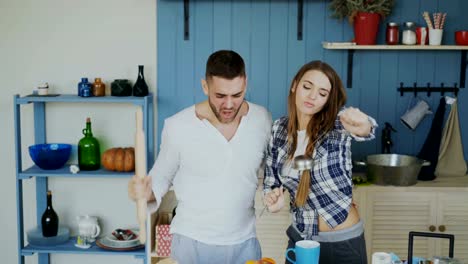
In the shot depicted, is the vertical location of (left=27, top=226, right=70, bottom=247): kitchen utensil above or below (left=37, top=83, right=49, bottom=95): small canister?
below

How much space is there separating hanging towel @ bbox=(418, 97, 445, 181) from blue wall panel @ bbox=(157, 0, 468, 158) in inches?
5.0

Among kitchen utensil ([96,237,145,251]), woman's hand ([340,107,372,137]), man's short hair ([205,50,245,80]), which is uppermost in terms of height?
man's short hair ([205,50,245,80])

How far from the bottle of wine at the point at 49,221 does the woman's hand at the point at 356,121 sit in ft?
7.27

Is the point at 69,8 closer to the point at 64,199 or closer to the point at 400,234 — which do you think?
the point at 64,199

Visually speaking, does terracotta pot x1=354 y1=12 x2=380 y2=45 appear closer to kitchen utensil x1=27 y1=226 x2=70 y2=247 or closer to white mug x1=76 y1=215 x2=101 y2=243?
white mug x1=76 y1=215 x2=101 y2=243

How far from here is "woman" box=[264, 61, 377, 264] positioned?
2447 mm

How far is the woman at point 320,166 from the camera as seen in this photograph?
2447mm

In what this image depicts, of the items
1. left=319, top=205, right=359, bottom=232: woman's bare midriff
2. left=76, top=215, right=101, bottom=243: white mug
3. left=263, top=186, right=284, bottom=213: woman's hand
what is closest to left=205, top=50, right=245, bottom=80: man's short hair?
left=263, top=186, right=284, bottom=213: woman's hand

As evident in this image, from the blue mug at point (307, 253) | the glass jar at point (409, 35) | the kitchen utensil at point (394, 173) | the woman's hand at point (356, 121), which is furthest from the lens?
the glass jar at point (409, 35)

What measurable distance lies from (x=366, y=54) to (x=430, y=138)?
1.99 feet

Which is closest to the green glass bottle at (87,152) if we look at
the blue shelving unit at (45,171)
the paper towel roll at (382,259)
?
the blue shelving unit at (45,171)

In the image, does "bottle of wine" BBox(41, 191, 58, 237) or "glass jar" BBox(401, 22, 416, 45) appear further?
"bottle of wine" BBox(41, 191, 58, 237)

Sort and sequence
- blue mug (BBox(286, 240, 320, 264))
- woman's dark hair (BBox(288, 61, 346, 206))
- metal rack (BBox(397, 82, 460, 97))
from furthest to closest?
metal rack (BBox(397, 82, 460, 97)) < woman's dark hair (BBox(288, 61, 346, 206)) < blue mug (BBox(286, 240, 320, 264))

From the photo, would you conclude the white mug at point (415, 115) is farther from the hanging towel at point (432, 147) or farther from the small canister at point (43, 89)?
the small canister at point (43, 89)
